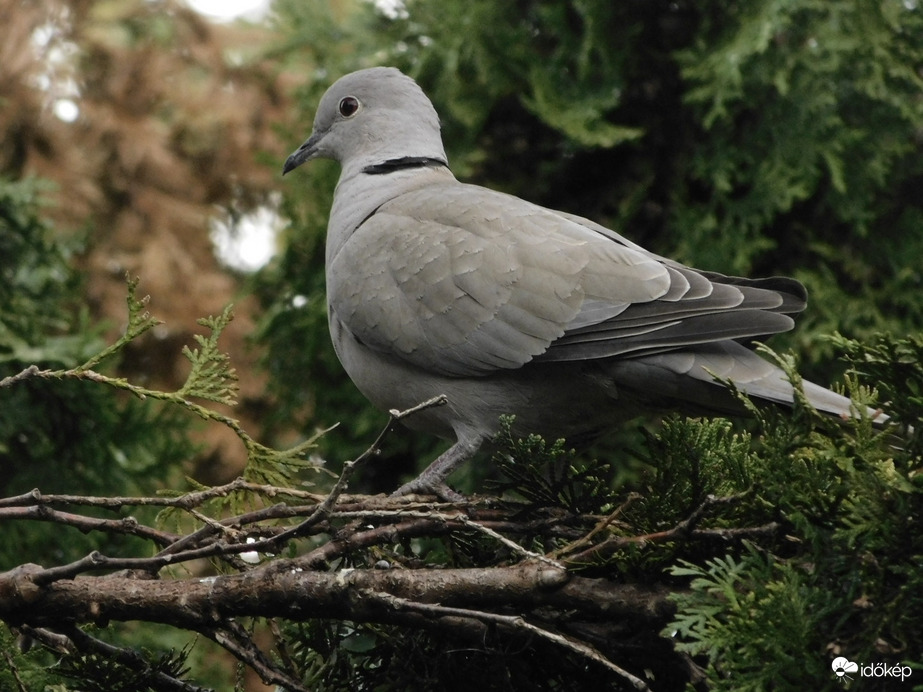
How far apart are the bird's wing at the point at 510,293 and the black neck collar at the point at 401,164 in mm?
575

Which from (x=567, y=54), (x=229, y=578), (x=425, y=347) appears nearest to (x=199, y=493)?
(x=229, y=578)

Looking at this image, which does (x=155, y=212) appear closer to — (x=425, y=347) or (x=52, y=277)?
(x=52, y=277)

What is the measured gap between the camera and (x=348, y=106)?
13.9 feet

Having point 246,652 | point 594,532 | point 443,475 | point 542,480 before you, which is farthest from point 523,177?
point 246,652

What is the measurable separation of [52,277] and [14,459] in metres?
0.75

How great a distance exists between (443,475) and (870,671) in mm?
1350

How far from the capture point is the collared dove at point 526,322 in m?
2.75

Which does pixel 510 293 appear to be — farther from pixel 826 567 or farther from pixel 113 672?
pixel 113 672

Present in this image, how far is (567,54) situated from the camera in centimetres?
470

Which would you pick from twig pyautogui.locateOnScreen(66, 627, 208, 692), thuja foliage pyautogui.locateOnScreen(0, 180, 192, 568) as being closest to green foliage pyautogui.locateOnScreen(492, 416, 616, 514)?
twig pyautogui.locateOnScreen(66, 627, 208, 692)

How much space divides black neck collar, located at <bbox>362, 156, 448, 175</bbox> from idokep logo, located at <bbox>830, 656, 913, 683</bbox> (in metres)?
2.51

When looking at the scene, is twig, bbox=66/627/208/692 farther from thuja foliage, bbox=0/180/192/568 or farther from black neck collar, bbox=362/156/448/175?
black neck collar, bbox=362/156/448/175

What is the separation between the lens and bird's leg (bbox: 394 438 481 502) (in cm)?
295

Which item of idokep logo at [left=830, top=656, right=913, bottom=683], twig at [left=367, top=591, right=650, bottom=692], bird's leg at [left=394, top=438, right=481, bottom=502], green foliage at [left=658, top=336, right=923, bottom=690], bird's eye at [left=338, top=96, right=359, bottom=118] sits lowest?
bird's leg at [left=394, top=438, right=481, bottom=502]
